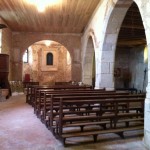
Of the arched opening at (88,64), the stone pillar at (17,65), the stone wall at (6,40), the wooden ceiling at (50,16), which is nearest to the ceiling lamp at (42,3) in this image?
the wooden ceiling at (50,16)

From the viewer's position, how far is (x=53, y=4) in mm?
7492

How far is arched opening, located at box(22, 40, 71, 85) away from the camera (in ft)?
55.2

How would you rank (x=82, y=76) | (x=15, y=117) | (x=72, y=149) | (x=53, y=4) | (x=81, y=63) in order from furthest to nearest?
1. (x=81, y=63)
2. (x=82, y=76)
3. (x=53, y=4)
4. (x=15, y=117)
5. (x=72, y=149)

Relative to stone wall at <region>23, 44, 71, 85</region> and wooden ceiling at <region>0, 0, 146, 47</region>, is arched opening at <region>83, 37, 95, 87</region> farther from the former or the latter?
stone wall at <region>23, 44, 71, 85</region>

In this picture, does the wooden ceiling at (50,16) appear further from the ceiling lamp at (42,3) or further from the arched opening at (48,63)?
the arched opening at (48,63)

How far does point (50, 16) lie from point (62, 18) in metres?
0.54

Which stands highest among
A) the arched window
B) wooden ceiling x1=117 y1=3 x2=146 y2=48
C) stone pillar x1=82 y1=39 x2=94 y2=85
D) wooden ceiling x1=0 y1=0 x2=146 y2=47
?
wooden ceiling x1=0 y1=0 x2=146 y2=47

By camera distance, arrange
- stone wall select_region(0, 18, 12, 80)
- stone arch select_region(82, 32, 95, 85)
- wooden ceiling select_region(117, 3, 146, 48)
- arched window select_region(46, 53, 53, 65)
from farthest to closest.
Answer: arched window select_region(46, 53, 53, 65) < stone arch select_region(82, 32, 95, 85) < stone wall select_region(0, 18, 12, 80) < wooden ceiling select_region(117, 3, 146, 48)

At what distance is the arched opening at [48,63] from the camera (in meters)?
16.8

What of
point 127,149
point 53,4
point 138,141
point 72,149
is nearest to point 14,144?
point 72,149

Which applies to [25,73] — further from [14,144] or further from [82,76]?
[14,144]

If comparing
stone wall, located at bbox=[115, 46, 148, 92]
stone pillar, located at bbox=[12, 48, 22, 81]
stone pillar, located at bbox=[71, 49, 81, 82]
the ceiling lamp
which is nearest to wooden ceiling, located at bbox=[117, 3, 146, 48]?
stone wall, located at bbox=[115, 46, 148, 92]

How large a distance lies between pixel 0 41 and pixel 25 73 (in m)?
7.48

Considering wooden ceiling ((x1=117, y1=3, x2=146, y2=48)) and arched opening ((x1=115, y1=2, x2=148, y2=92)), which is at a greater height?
wooden ceiling ((x1=117, y1=3, x2=146, y2=48))
